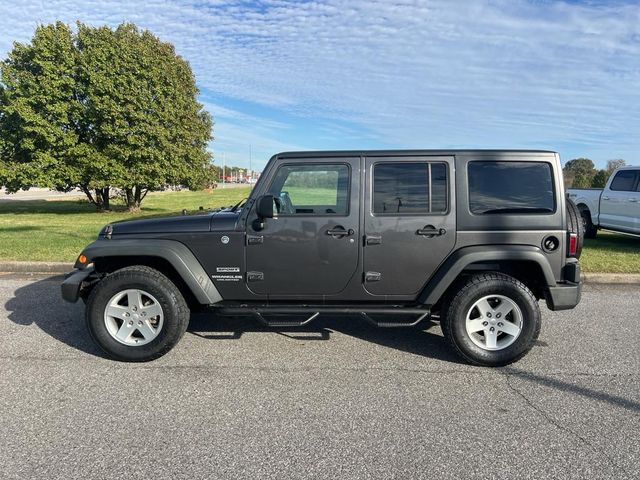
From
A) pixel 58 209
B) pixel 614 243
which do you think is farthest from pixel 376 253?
pixel 58 209

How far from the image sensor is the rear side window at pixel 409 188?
151 inches

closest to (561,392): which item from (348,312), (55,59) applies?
(348,312)

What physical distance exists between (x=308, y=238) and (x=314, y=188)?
1.69 ft

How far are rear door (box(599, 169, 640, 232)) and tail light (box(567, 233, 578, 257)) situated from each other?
7.51 metres

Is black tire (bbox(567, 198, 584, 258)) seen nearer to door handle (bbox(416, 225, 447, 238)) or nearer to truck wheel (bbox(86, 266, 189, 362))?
door handle (bbox(416, 225, 447, 238))

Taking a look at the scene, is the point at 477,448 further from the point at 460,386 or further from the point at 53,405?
the point at 53,405

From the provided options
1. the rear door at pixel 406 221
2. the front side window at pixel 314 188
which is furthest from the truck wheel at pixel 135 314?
the rear door at pixel 406 221

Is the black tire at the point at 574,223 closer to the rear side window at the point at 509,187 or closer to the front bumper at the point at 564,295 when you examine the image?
the rear side window at the point at 509,187

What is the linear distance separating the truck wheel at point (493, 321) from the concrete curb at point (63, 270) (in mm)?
3983

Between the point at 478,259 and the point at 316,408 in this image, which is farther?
the point at 478,259

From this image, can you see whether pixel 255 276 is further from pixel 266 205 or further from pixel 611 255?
pixel 611 255

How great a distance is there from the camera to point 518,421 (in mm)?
2896

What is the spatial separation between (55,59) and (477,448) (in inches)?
840

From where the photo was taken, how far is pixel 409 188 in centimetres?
387
